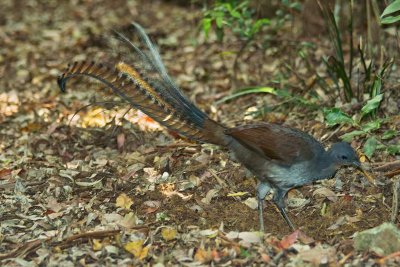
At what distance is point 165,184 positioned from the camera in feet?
18.4

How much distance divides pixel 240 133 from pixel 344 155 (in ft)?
2.46

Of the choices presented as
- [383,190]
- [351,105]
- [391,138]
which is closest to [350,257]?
[383,190]

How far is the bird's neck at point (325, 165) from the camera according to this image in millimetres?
4945

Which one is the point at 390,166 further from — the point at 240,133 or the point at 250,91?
the point at 250,91

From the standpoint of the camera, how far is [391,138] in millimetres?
5871

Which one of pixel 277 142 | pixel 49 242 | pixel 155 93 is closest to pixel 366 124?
pixel 277 142

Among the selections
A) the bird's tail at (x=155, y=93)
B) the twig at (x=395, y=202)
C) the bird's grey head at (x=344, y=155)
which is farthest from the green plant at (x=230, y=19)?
the twig at (x=395, y=202)

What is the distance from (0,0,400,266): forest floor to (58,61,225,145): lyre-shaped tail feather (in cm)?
38

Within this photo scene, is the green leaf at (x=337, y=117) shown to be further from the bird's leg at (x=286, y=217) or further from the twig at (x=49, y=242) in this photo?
the twig at (x=49, y=242)

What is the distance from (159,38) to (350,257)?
542cm

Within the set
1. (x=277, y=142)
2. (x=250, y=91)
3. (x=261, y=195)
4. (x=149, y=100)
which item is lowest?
(x=261, y=195)

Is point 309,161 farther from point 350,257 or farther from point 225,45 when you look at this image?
point 225,45

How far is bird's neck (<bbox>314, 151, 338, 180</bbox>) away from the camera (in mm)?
4945

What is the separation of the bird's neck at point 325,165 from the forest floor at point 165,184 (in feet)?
1.18
